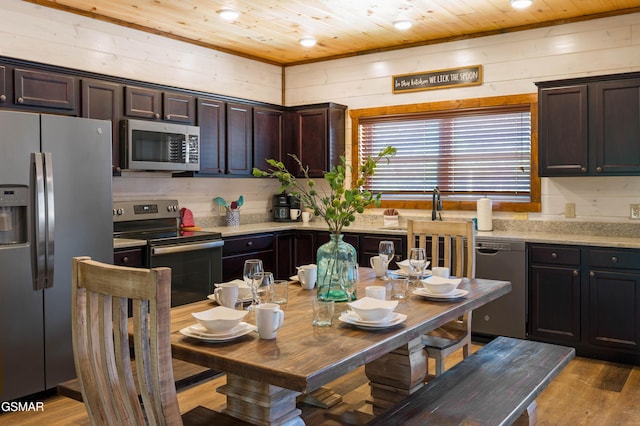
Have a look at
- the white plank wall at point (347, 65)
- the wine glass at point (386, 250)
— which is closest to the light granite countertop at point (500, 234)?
the white plank wall at point (347, 65)

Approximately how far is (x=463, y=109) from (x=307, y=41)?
1545mm

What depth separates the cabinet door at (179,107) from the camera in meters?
4.66

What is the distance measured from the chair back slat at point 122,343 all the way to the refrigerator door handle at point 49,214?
1.76m

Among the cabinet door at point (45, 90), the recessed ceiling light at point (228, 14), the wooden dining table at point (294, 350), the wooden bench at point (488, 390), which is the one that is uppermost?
the recessed ceiling light at point (228, 14)

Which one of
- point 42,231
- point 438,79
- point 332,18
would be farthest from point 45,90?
point 438,79

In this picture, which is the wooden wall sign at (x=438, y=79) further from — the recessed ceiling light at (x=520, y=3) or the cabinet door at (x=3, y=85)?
the cabinet door at (x=3, y=85)

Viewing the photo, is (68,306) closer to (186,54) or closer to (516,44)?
(186,54)

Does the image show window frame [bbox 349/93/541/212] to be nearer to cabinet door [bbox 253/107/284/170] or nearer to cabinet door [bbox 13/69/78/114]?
cabinet door [bbox 253/107/284/170]

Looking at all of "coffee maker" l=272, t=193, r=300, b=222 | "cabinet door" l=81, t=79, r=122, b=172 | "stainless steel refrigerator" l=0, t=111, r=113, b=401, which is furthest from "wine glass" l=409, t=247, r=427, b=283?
"coffee maker" l=272, t=193, r=300, b=222

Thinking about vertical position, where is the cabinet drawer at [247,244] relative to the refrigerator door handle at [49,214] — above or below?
below

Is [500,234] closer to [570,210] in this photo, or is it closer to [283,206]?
[570,210]

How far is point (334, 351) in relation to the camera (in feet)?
5.85

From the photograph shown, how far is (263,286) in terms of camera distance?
7.26 feet

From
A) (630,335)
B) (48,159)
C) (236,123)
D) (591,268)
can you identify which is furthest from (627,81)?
(48,159)
